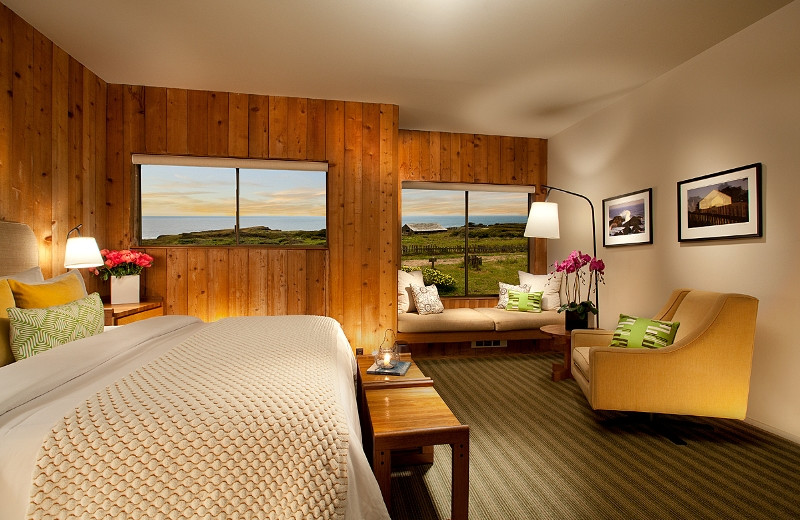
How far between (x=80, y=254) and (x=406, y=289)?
313cm

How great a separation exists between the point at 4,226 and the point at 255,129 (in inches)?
85.1

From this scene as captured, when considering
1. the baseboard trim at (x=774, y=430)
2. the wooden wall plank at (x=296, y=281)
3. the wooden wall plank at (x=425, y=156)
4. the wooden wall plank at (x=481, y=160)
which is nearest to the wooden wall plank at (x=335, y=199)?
the wooden wall plank at (x=296, y=281)

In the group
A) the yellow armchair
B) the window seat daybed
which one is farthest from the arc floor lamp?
the yellow armchair

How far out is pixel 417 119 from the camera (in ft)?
15.3

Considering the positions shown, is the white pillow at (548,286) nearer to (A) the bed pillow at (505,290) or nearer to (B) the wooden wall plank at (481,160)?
(A) the bed pillow at (505,290)

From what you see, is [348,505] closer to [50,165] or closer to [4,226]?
[4,226]

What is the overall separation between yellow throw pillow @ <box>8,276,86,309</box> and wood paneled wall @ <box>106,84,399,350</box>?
1647 millimetres

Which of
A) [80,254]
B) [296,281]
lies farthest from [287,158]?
[80,254]

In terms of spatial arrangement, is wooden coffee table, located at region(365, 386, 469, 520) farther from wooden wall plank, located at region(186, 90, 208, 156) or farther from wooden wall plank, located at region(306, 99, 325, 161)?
wooden wall plank, located at region(186, 90, 208, 156)

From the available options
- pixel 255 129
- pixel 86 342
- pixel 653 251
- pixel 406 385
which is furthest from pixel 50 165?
pixel 653 251

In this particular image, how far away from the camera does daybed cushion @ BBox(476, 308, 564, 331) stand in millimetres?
4516

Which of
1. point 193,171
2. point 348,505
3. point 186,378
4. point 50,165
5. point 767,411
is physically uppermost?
point 193,171

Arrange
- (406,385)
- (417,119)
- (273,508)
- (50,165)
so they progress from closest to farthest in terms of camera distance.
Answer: (273,508) → (406,385) → (50,165) → (417,119)

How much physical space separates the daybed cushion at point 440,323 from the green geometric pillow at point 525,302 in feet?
1.65
